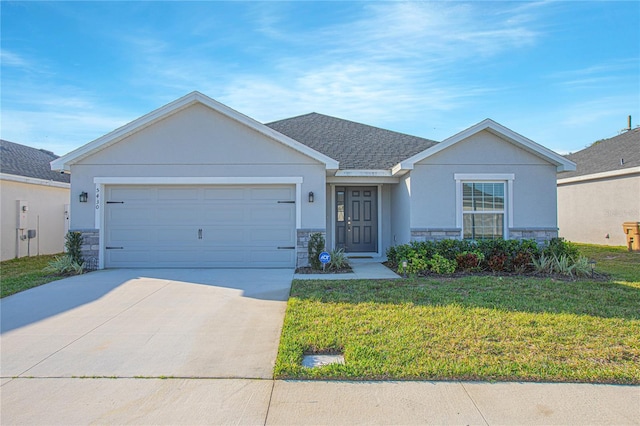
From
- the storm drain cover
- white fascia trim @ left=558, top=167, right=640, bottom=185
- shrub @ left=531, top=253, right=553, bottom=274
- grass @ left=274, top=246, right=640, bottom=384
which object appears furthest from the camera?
white fascia trim @ left=558, top=167, right=640, bottom=185

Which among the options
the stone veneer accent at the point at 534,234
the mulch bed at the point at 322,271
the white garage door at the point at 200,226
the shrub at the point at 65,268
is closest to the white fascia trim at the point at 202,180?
the white garage door at the point at 200,226

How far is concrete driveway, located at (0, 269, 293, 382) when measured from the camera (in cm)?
398

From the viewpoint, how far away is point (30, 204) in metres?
13.1

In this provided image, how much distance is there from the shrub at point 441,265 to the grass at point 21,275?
28.1ft

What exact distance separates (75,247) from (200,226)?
10.2 ft

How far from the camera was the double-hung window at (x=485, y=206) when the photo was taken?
10.3 m

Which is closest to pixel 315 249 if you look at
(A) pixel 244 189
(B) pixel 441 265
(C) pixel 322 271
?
(C) pixel 322 271

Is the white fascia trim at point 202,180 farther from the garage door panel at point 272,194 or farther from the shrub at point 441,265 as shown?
the shrub at point 441,265

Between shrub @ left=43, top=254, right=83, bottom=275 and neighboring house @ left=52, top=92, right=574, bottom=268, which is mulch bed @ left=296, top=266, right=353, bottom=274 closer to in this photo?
neighboring house @ left=52, top=92, right=574, bottom=268

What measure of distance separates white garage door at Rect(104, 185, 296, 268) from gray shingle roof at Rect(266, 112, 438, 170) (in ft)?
8.57

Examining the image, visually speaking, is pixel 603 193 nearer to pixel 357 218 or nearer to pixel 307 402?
pixel 357 218

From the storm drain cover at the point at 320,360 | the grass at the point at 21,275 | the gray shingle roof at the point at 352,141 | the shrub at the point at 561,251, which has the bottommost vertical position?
the storm drain cover at the point at 320,360

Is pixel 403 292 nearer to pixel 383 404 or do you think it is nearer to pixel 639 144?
pixel 383 404

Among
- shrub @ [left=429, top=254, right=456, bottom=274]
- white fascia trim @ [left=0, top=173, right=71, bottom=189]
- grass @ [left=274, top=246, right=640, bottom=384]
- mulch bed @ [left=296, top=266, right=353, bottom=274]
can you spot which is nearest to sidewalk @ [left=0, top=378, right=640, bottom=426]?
grass @ [left=274, top=246, right=640, bottom=384]
